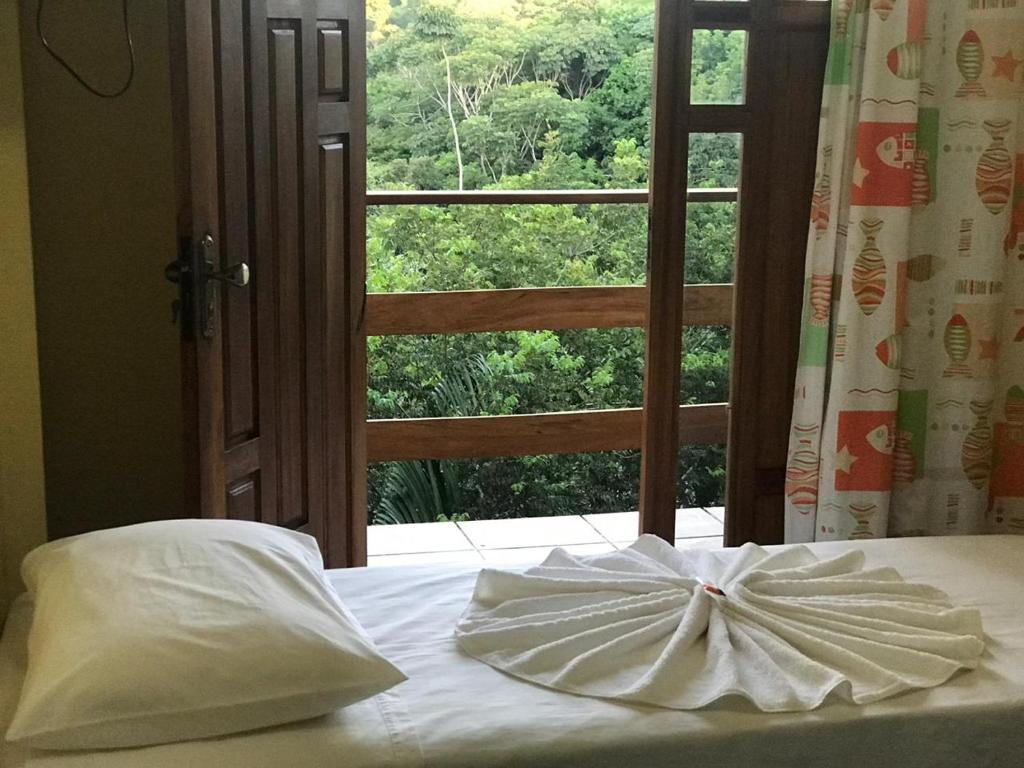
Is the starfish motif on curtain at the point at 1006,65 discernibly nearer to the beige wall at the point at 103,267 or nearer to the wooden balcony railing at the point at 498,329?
the wooden balcony railing at the point at 498,329

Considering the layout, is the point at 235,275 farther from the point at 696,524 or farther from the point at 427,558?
the point at 427,558

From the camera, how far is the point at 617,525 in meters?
4.52

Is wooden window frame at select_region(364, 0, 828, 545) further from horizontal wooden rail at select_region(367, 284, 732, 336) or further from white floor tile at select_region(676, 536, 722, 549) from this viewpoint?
horizontal wooden rail at select_region(367, 284, 732, 336)

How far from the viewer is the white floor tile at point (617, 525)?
4.38 m

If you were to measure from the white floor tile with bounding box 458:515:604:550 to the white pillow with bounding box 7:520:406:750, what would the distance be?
7.32 feet

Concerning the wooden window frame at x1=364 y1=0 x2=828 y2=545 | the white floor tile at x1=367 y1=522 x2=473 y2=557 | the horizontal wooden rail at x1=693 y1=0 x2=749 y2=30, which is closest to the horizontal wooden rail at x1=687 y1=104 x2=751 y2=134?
the wooden window frame at x1=364 y1=0 x2=828 y2=545

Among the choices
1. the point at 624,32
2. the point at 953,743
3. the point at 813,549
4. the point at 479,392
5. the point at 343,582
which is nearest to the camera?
the point at 953,743

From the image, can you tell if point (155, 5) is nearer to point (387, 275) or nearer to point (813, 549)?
point (813, 549)

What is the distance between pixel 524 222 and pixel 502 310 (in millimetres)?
1981

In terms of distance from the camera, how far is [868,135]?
318cm

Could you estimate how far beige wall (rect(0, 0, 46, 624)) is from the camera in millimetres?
2320

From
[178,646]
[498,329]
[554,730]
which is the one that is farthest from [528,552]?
[178,646]

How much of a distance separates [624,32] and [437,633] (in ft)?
19.2

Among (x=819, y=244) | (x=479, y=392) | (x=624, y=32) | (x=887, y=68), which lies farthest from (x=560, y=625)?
(x=624, y=32)
